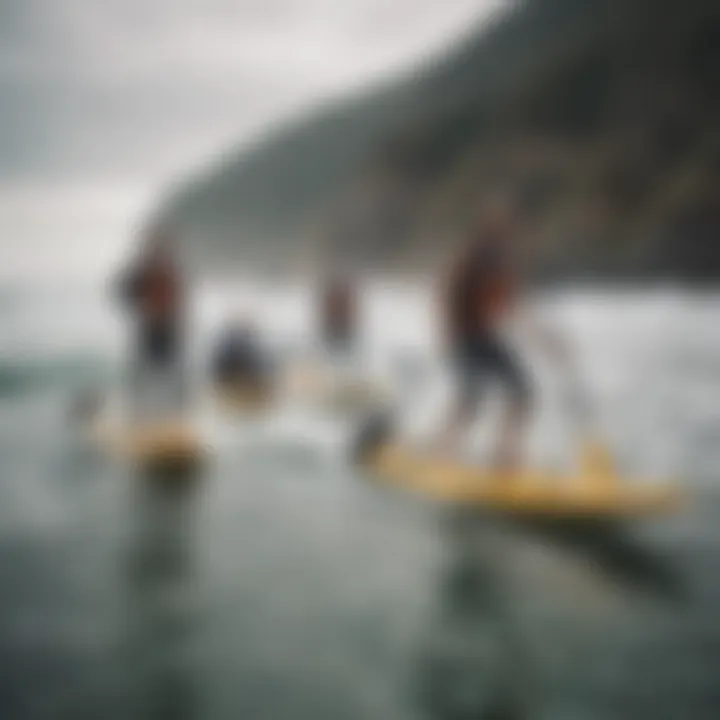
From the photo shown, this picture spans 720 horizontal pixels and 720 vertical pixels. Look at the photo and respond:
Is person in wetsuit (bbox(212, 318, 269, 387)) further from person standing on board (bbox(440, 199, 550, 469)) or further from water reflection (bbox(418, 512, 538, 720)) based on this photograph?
water reflection (bbox(418, 512, 538, 720))

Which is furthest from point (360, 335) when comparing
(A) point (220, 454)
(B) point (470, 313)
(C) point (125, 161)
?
(C) point (125, 161)

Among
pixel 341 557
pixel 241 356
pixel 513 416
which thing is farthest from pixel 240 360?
pixel 513 416

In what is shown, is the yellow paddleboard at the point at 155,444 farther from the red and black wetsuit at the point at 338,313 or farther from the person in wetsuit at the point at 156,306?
the red and black wetsuit at the point at 338,313

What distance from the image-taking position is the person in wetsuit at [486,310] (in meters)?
2.11

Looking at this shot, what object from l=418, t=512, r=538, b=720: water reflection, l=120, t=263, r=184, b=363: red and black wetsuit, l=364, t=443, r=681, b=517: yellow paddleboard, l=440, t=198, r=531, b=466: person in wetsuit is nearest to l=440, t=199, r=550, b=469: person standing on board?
l=440, t=198, r=531, b=466: person in wetsuit

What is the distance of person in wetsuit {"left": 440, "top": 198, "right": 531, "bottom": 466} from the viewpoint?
211 cm

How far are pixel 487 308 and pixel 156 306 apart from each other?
680 mm

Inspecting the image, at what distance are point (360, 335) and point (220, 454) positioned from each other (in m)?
0.40

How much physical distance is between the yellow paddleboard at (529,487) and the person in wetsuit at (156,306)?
0.48 m

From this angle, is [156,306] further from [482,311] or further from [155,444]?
[482,311]

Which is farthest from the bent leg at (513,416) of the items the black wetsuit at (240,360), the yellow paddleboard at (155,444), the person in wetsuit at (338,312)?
the yellow paddleboard at (155,444)

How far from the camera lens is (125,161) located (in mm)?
2193

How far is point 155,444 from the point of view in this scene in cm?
Result: 227

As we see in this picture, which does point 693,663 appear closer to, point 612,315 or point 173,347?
point 612,315
